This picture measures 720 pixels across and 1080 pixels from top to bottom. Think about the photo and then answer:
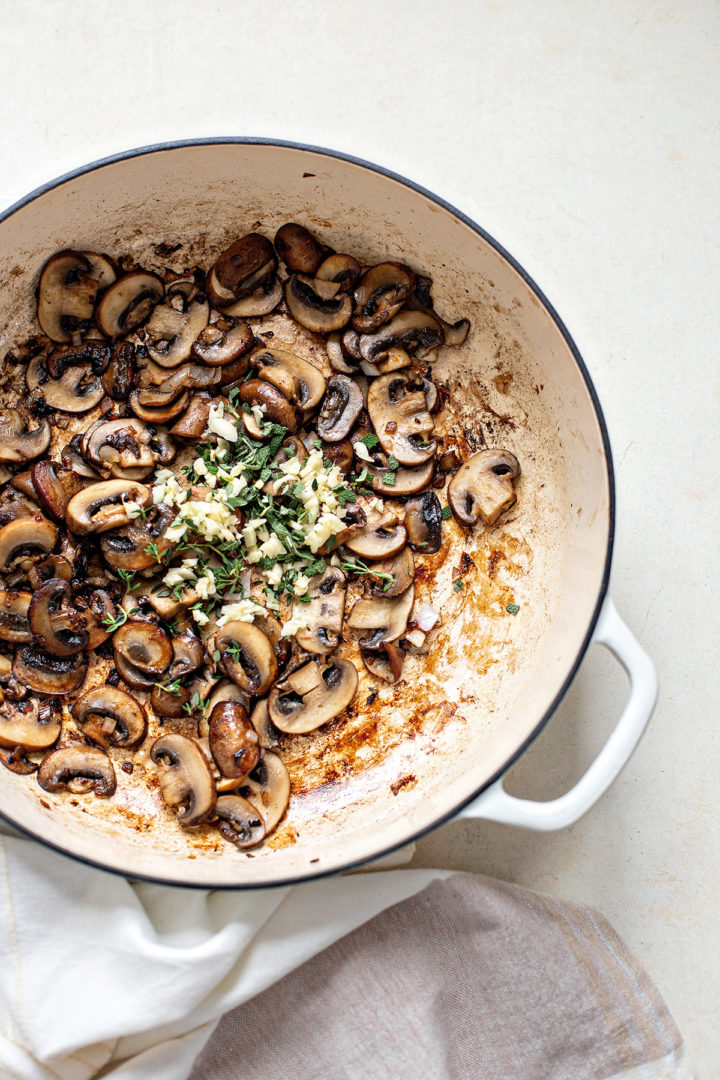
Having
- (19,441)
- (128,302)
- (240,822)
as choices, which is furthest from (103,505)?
(240,822)

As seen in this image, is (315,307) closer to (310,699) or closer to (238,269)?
(238,269)

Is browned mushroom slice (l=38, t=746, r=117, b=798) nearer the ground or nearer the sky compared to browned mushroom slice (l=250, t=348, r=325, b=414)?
nearer the ground

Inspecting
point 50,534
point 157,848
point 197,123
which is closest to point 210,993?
point 157,848

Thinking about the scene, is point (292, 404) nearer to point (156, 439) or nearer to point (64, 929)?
point (156, 439)

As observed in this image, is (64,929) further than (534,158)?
No

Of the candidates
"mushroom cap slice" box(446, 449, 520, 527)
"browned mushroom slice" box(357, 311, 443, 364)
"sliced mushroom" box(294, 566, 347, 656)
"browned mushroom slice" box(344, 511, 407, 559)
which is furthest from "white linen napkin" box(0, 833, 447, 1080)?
"browned mushroom slice" box(357, 311, 443, 364)

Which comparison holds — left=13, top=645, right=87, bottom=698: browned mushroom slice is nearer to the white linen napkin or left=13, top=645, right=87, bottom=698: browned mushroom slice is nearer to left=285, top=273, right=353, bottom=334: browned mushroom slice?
the white linen napkin
